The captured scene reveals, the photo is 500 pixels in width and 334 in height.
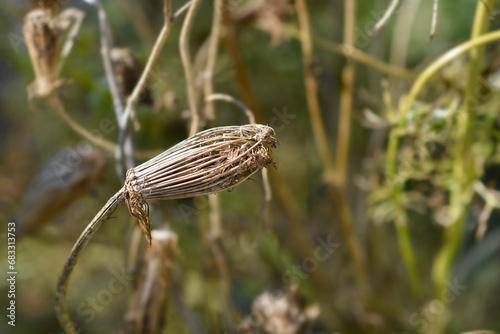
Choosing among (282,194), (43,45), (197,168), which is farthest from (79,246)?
(282,194)

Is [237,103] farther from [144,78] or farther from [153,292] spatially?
[153,292]

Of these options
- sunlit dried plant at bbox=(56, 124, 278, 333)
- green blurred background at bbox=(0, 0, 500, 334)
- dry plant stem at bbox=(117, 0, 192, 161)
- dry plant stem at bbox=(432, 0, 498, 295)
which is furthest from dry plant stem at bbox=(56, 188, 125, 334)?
dry plant stem at bbox=(432, 0, 498, 295)

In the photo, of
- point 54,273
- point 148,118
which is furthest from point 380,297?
point 54,273

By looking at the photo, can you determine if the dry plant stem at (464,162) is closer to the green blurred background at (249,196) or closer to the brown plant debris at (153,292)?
the green blurred background at (249,196)

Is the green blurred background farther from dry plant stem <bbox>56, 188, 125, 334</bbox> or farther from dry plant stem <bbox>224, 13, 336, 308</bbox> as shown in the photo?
dry plant stem <bbox>56, 188, 125, 334</bbox>

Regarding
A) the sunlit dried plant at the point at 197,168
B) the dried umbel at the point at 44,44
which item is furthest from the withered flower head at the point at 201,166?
the dried umbel at the point at 44,44

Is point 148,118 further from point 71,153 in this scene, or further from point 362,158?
point 362,158
